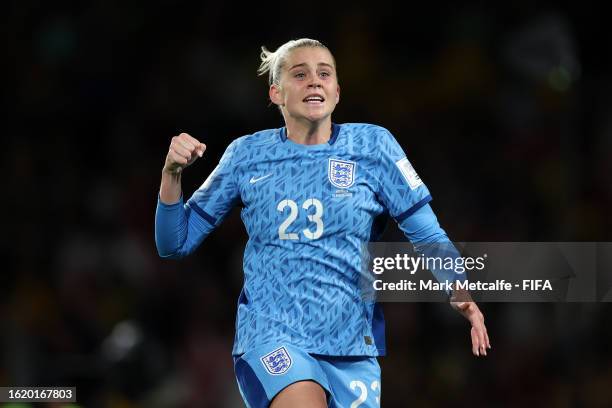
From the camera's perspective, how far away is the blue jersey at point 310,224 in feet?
14.5

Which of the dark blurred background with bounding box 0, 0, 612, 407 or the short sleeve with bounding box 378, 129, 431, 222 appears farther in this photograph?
the dark blurred background with bounding box 0, 0, 612, 407

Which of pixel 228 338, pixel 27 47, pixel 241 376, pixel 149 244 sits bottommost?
pixel 241 376

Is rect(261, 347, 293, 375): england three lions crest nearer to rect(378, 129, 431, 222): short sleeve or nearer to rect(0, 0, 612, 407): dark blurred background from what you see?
rect(378, 129, 431, 222): short sleeve

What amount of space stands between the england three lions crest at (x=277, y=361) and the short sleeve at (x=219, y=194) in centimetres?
65

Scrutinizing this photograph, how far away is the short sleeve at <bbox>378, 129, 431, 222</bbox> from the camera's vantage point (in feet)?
15.0

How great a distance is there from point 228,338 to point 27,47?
137 inches

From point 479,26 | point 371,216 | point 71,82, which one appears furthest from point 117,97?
point 371,216

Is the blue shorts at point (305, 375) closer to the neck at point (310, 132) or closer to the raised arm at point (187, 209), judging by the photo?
the raised arm at point (187, 209)

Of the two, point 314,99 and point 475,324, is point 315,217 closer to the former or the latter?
point 314,99

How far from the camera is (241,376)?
441cm

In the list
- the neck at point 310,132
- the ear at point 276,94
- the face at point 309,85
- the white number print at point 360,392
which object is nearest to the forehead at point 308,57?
the face at point 309,85

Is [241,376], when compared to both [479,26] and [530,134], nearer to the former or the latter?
[530,134]

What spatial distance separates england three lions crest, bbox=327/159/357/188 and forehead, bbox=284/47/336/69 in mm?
393

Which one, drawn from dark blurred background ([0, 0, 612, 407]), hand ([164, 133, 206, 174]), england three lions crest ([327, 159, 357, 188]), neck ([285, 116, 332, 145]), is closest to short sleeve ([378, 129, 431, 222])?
england three lions crest ([327, 159, 357, 188])
